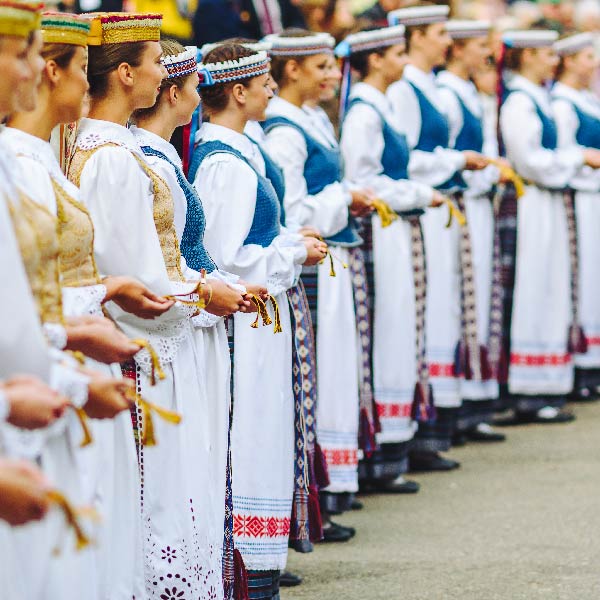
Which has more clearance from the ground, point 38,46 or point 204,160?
point 38,46

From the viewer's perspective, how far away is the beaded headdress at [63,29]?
315cm

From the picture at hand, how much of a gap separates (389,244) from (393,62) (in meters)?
0.83

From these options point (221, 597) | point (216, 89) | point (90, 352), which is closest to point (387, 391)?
point (216, 89)

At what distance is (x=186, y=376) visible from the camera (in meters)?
3.80

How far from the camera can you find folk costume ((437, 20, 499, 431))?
752 cm

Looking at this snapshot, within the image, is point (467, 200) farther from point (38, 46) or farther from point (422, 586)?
point (38, 46)

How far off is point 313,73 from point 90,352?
3.05 metres

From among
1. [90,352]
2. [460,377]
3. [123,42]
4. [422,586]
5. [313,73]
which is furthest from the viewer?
[460,377]

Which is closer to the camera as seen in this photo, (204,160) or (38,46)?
(38,46)

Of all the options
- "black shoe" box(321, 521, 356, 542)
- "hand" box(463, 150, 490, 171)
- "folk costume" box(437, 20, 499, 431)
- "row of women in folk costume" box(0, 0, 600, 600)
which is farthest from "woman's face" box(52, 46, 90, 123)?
"folk costume" box(437, 20, 499, 431)

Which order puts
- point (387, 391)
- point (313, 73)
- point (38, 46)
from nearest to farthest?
point (38, 46) < point (313, 73) < point (387, 391)

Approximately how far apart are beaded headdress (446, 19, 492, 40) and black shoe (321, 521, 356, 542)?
3.11m

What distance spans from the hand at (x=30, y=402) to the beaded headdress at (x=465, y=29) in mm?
5678

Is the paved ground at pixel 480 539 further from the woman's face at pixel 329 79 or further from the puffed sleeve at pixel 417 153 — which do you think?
the woman's face at pixel 329 79
